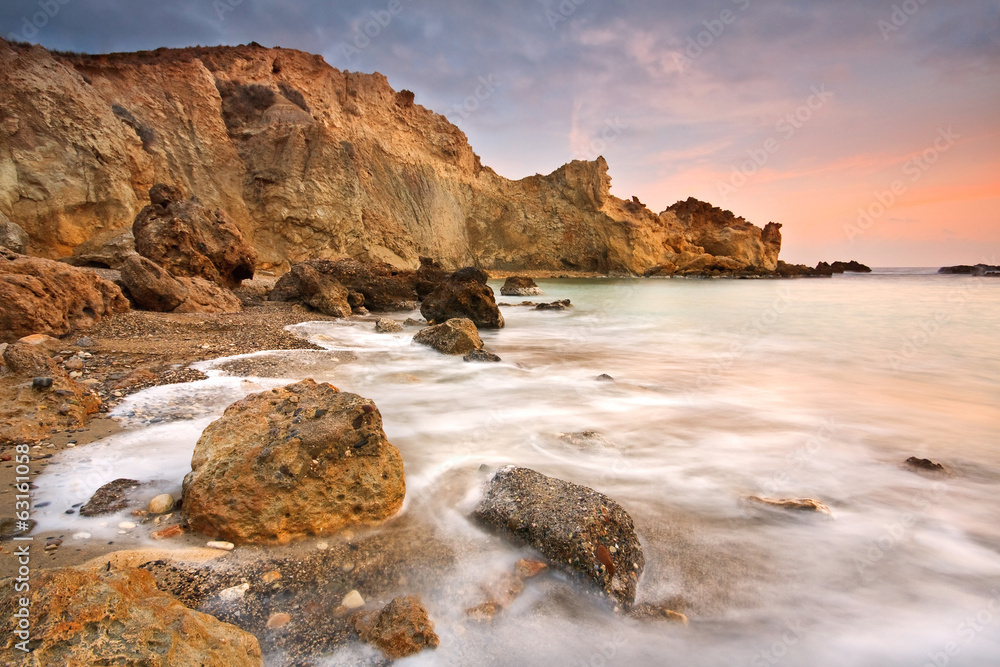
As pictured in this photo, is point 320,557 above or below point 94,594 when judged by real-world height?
below

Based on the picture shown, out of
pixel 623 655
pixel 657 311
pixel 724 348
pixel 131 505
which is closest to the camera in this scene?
pixel 623 655

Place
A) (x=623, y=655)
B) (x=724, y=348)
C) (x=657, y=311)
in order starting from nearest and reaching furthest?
(x=623, y=655) < (x=724, y=348) < (x=657, y=311)

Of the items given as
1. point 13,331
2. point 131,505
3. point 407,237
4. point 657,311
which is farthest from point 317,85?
point 131,505

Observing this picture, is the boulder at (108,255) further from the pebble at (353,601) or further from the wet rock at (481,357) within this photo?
the pebble at (353,601)

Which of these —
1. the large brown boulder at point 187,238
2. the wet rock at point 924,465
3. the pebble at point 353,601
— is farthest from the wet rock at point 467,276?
the pebble at point 353,601

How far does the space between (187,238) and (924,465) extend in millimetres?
11864

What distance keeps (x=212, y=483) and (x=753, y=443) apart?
3.94 meters

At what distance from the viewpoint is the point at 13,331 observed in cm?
455

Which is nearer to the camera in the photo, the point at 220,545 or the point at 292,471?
the point at 220,545

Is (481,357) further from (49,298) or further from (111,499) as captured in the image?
(49,298)

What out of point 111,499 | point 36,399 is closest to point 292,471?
point 111,499

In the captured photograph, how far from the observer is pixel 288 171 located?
25.6 metres

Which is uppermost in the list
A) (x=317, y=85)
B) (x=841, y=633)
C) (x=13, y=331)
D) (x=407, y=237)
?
(x=317, y=85)

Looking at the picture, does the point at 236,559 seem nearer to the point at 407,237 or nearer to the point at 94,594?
the point at 94,594
